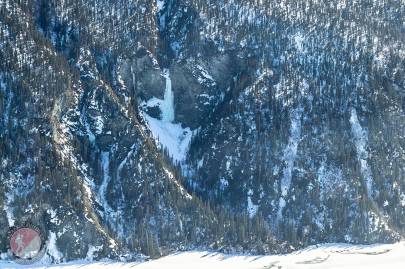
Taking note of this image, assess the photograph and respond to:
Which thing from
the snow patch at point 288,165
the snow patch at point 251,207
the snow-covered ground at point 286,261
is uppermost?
the snow patch at point 288,165

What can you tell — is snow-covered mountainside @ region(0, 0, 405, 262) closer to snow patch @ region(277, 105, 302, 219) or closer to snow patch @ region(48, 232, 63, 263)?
snow patch @ region(277, 105, 302, 219)

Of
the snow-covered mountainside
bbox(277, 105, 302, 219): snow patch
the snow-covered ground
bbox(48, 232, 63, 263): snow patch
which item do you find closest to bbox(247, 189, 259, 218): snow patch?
the snow-covered mountainside

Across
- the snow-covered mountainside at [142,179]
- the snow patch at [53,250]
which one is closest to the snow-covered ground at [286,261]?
the snow patch at [53,250]

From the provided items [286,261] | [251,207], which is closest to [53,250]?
[251,207]

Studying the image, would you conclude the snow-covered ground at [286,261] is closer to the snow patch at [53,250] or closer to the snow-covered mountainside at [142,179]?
the snow patch at [53,250]

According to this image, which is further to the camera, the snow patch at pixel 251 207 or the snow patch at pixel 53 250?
the snow patch at pixel 251 207

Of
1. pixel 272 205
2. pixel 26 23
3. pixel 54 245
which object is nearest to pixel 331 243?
pixel 272 205

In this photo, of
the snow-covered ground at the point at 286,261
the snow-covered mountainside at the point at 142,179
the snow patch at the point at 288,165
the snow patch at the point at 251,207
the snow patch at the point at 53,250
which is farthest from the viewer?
the snow patch at the point at 288,165

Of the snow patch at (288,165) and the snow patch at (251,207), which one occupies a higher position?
the snow patch at (288,165)

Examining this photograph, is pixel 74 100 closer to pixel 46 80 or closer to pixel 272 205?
pixel 46 80
